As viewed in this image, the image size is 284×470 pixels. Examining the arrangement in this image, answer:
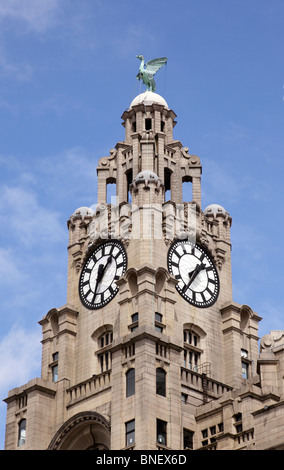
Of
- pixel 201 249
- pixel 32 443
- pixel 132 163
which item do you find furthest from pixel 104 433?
pixel 132 163

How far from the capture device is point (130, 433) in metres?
72.7

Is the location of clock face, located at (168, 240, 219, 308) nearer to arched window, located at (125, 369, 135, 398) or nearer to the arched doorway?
arched window, located at (125, 369, 135, 398)

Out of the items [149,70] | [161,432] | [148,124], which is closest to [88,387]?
[161,432]

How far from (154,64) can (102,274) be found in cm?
1944

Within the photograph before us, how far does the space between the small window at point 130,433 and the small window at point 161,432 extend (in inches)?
57.6

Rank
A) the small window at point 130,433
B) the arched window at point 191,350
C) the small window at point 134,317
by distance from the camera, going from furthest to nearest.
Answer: the arched window at point 191,350, the small window at point 134,317, the small window at point 130,433

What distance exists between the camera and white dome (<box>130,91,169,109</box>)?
9231 centimetres

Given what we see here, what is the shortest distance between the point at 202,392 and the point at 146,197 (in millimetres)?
13936

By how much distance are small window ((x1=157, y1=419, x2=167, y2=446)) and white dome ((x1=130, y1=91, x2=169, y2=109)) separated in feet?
91.7

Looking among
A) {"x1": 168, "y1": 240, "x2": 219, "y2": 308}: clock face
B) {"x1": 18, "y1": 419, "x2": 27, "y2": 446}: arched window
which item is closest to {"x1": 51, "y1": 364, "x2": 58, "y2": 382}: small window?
{"x1": 18, "y1": 419, "x2": 27, "y2": 446}: arched window

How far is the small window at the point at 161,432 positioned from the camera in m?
72.5

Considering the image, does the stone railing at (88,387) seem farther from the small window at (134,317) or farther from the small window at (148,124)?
the small window at (148,124)

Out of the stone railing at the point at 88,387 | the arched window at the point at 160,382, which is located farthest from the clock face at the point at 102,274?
the arched window at the point at 160,382
